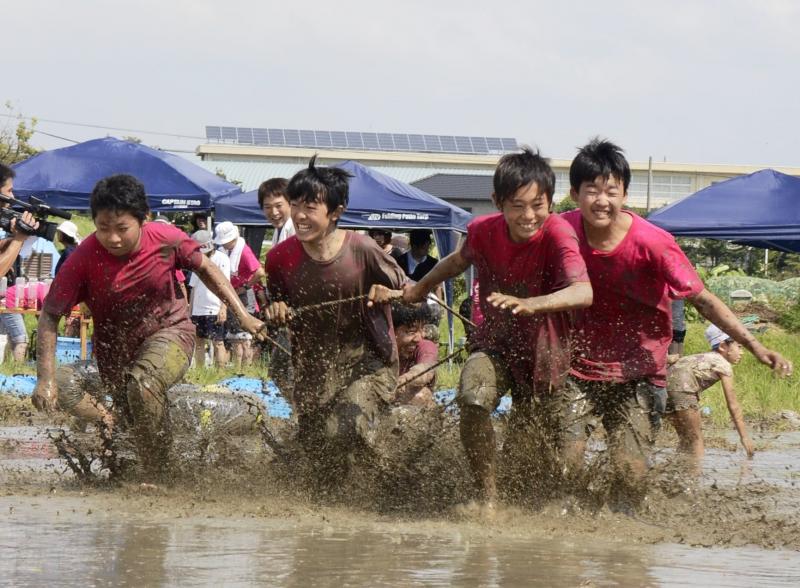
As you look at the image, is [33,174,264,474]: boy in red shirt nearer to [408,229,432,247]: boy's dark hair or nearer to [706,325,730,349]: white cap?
[706,325,730,349]: white cap

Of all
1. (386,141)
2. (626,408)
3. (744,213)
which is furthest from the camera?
(386,141)

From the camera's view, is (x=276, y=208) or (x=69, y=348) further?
(x=69, y=348)

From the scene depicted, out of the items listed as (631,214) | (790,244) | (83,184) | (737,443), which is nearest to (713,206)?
(790,244)

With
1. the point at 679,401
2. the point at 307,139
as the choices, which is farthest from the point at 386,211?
the point at 307,139

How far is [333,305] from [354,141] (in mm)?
66938

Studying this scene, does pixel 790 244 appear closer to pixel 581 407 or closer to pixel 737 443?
pixel 737 443

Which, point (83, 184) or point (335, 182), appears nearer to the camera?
point (335, 182)

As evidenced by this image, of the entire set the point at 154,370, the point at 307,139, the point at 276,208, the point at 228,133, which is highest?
the point at 228,133

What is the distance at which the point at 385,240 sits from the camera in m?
14.9

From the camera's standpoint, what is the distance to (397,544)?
18.5 feet

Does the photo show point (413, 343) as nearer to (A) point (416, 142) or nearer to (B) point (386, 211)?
(B) point (386, 211)

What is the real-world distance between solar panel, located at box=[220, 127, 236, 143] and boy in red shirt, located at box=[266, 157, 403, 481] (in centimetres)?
6459

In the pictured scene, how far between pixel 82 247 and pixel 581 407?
106 inches

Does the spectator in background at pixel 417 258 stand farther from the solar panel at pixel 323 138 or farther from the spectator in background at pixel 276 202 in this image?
the solar panel at pixel 323 138
